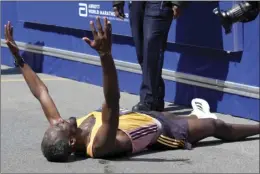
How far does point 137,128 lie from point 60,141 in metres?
0.65

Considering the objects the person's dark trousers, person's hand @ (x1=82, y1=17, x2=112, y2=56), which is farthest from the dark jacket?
person's hand @ (x1=82, y1=17, x2=112, y2=56)

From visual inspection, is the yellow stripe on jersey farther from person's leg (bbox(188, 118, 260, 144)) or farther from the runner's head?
the runner's head

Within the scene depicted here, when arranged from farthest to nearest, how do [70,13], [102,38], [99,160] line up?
[70,13] → [99,160] → [102,38]

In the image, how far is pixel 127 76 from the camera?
26.2 feet

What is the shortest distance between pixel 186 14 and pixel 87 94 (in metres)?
1.68

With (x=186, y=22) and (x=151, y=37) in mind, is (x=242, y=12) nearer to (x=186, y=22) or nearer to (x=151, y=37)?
(x=151, y=37)

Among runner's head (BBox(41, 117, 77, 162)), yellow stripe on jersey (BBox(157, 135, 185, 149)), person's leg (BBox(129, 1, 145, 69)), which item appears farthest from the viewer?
person's leg (BBox(129, 1, 145, 69))

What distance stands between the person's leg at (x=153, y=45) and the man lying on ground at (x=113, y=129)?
72 cm

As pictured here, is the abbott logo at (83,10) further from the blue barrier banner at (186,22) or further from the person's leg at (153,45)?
the person's leg at (153,45)

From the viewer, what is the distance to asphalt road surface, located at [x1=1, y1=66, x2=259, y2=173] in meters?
5.13

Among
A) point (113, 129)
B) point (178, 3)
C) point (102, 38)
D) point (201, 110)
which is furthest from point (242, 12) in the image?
point (102, 38)

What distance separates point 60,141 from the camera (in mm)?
5020

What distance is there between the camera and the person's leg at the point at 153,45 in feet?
21.4

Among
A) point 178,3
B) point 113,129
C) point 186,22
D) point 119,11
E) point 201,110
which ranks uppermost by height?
point 178,3
